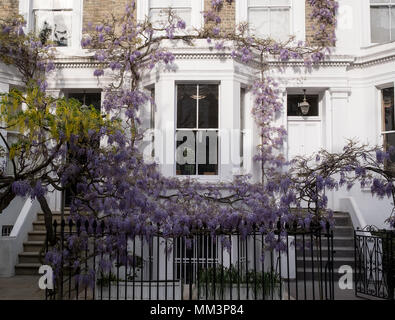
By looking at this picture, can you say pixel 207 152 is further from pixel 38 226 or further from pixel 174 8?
pixel 38 226

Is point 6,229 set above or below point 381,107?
below

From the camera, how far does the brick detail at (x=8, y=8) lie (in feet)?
41.6

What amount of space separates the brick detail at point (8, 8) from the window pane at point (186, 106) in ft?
18.1

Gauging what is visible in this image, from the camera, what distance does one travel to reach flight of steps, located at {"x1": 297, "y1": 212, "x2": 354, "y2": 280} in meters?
10.2

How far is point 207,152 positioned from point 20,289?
204 inches

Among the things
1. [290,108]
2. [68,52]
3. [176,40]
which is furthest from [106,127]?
[290,108]

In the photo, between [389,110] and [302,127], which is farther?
[302,127]

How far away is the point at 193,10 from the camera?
12359 mm

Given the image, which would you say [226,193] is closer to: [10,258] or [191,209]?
[191,209]

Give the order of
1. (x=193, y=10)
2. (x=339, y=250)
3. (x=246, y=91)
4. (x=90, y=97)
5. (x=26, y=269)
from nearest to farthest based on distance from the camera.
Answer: (x=26, y=269), (x=339, y=250), (x=246, y=91), (x=193, y=10), (x=90, y=97)

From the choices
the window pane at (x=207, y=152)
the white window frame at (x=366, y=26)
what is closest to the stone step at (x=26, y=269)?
the window pane at (x=207, y=152)

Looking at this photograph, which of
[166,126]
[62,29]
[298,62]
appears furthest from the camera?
[62,29]

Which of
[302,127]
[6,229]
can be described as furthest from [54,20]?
[302,127]

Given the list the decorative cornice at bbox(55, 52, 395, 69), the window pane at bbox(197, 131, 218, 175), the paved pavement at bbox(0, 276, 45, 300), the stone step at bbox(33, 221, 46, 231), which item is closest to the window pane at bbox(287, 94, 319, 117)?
the decorative cornice at bbox(55, 52, 395, 69)
